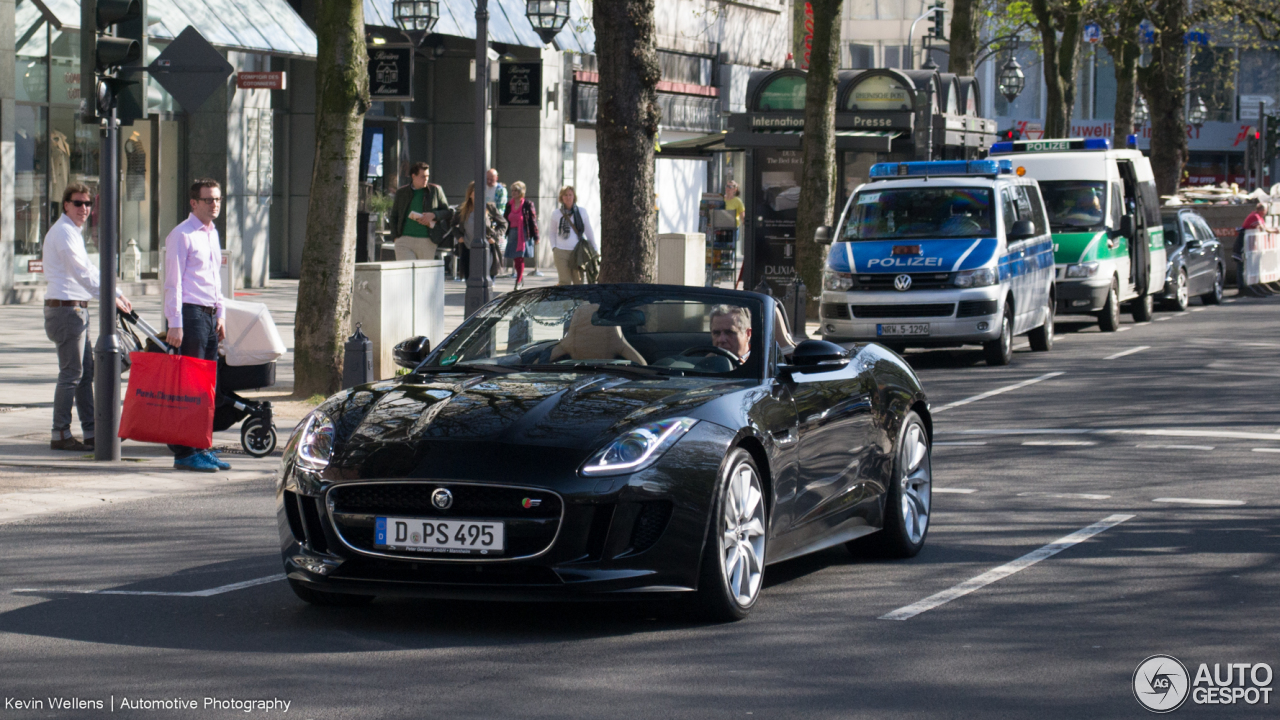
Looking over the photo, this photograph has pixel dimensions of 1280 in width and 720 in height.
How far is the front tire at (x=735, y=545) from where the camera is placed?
666cm

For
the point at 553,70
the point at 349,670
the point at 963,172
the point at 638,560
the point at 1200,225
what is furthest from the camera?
the point at 553,70

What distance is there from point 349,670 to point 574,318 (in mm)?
2234

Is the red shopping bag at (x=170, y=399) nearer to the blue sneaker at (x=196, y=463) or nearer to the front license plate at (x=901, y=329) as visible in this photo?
the blue sneaker at (x=196, y=463)

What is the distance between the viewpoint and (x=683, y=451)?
260 inches

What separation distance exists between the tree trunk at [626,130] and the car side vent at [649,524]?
1118 cm

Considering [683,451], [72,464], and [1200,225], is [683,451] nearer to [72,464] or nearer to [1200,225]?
[72,464]

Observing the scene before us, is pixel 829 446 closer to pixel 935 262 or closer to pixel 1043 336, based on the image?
pixel 935 262

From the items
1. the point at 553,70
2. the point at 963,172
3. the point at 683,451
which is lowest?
the point at 683,451

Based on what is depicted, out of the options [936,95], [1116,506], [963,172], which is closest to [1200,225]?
[936,95]

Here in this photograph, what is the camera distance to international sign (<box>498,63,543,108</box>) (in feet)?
89.2

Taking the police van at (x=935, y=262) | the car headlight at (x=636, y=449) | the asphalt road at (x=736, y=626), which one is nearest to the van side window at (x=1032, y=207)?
the police van at (x=935, y=262)

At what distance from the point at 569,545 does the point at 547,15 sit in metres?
19.9

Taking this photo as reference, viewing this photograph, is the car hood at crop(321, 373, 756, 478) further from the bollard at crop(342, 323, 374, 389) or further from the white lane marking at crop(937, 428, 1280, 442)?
the white lane marking at crop(937, 428, 1280, 442)

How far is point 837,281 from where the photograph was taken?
1978 centimetres
